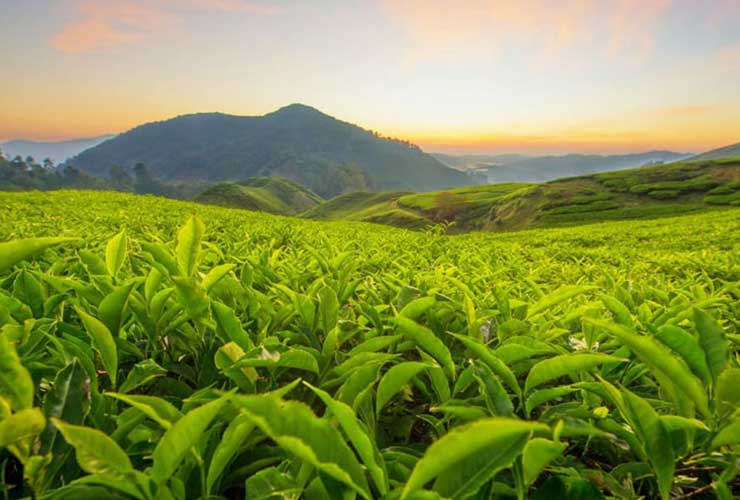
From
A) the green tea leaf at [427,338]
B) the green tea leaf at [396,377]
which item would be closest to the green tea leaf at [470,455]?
the green tea leaf at [396,377]

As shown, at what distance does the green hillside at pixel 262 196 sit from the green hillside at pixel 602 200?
7086 centimetres

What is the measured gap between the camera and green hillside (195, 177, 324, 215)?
443ft

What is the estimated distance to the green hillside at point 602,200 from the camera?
47625 millimetres

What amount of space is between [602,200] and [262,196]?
415 feet

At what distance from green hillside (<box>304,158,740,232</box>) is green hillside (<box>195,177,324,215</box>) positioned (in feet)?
232

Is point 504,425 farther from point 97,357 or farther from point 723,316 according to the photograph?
point 723,316

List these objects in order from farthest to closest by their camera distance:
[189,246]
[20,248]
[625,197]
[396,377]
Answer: [625,197], [189,246], [20,248], [396,377]

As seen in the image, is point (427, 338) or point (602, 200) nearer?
point (427, 338)

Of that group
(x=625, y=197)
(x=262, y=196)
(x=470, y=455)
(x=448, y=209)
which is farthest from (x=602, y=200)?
(x=262, y=196)

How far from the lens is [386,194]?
129500mm

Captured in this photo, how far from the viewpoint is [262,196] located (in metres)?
159

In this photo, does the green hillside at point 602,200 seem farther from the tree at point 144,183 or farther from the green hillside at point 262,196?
the tree at point 144,183

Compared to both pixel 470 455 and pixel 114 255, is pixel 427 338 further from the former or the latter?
pixel 114 255

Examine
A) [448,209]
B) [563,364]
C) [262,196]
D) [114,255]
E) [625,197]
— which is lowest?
[448,209]
